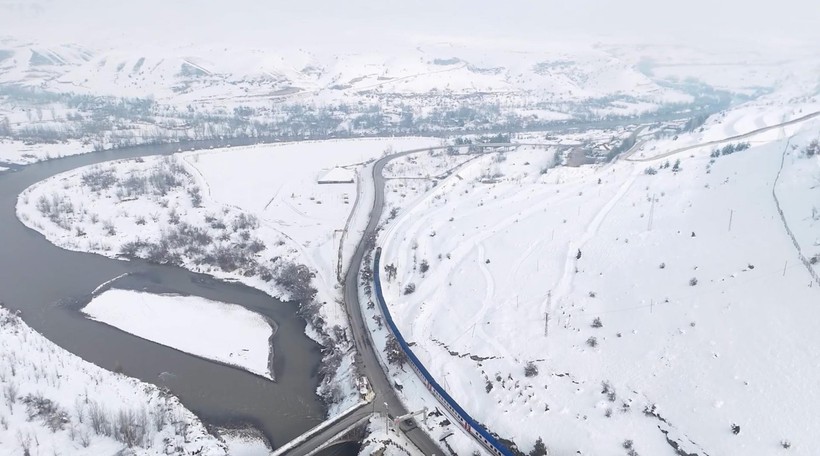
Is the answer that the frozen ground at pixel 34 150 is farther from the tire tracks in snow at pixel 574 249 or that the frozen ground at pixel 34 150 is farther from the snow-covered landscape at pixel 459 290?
the tire tracks in snow at pixel 574 249

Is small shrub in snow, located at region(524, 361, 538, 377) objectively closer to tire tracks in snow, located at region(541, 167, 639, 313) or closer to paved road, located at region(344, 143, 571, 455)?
tire tracks in snow, located at region(541, 167, 639, 313)

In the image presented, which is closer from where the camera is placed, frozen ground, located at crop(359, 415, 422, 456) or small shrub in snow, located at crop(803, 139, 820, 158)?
frozen ground, located at crop(359, 415, 422, 456)

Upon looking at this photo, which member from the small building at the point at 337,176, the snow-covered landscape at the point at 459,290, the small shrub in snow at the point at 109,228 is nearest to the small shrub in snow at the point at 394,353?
the snow-covered landscape at the point at 459,290

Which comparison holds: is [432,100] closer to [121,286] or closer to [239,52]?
[239,52]

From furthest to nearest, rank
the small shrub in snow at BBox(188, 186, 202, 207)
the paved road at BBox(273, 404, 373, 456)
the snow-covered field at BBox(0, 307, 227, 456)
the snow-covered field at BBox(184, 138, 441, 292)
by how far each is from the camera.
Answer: the small shrub in snow at BBox(188, 186, 202, 207) < the snow-covered field at BBox(184, 138, 441, 292) < the snow-covered field at BBox(0, 307, 227, 456) < the paved road at BBox(273, 404, 373, 456)

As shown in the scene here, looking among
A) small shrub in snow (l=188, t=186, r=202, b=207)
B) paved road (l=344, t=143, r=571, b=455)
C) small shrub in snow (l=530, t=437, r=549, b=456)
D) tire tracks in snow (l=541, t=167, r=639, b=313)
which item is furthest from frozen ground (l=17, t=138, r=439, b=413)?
tire tracks in snow (l=541, t=167, r=639, b=313)

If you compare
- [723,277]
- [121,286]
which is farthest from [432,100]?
[723,277]
